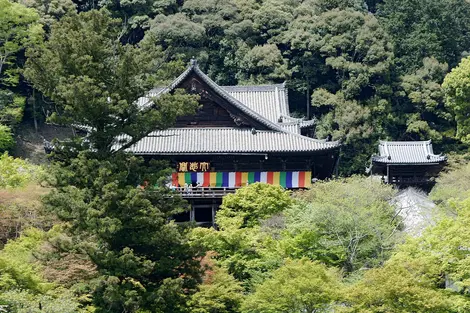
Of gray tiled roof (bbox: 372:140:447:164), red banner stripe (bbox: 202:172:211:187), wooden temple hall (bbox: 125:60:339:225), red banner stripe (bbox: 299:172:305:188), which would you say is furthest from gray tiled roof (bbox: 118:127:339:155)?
gray tiled roof (bbox: 372:140:447:164)

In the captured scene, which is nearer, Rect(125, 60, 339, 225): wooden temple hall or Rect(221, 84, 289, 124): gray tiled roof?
Rect(125, 60, 339, 225): wooden temple hall

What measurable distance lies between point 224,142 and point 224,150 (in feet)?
2.21

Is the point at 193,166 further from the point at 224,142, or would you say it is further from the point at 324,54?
the point at 324,54

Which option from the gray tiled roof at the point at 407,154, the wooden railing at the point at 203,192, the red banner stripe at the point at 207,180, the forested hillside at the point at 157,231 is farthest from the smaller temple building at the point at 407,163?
the wooden railing at the point at 203,192

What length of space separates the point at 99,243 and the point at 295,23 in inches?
1332

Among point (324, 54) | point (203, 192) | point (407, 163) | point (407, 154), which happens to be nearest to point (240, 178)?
point (203, 192)

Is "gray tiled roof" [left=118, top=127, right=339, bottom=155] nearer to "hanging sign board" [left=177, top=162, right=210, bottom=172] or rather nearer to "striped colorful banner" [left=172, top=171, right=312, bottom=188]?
"hanging sign board" [left=177, top=162, right=210, bottom=172]

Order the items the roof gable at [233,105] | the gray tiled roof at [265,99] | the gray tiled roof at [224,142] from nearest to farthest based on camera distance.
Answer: the gray tiled roof at [224,142] → the roof gable at [233,105] → the gray tiled roof at [265,99]

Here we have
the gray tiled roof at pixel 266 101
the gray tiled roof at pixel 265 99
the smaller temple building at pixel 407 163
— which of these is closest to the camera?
the gray tiled roof at pixel 266 101

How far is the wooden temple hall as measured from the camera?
36656 mm

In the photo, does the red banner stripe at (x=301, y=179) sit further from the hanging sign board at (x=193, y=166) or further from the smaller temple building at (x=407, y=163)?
the smaller temple building at (x=407, y=163)

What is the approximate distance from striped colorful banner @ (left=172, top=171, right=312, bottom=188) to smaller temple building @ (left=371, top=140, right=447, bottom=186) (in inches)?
263

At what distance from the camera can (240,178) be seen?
37.4m

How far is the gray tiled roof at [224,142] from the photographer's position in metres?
36.6
